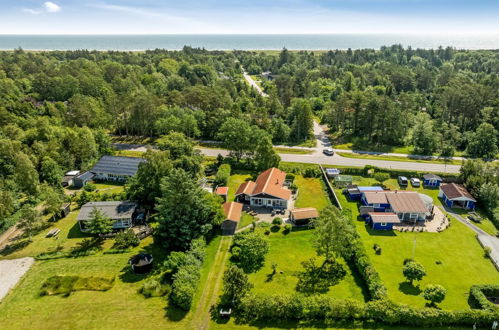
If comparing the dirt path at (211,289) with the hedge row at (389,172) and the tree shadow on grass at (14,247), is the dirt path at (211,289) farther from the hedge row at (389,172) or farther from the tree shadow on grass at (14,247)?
the hedge row at (389,172)

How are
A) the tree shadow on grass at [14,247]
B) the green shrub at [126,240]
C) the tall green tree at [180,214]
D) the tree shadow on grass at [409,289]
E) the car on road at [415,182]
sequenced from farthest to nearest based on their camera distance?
1. the car on road at [415,182]
2. the green shrub at [126,240]
3. the tree shadow on grass at [14,247]
4. the tall green tree at [180,214]
5. the tree shadow on grass at [409,289]

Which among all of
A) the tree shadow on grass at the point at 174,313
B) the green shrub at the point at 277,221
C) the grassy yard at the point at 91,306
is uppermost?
the green shrub at the point at 277,221

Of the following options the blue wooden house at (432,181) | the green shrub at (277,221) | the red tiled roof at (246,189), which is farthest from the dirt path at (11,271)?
the blue wooden house at (432,181)

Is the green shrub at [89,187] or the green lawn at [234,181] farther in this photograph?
the green shrub at [89,187]

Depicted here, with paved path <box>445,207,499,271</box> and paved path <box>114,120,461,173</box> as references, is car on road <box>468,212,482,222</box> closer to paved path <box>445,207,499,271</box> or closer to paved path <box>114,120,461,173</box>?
paved path <box>445,207,499,271</box>

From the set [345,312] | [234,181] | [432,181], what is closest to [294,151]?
[234,181]

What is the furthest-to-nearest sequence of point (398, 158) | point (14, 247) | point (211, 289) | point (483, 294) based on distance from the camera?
point (398, 158) → point (14, 247) → point (211, 289) → point (483, 294)

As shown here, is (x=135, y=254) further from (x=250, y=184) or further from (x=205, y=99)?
(x=205, y=99)

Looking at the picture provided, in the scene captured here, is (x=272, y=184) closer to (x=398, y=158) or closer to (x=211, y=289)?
(x=211, y=289)
